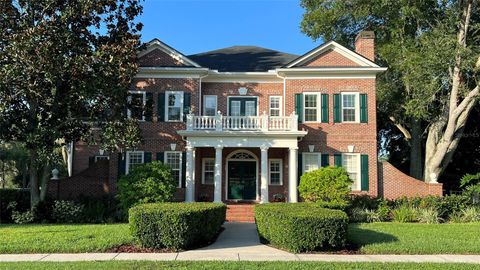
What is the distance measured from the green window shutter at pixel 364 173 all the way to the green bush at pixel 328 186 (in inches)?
101

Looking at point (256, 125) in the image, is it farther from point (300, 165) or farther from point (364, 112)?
point (364, 112)

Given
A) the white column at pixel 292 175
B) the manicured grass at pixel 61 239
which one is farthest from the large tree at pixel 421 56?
the manicured grass at pixel 61 239

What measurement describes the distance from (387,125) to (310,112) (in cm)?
1388

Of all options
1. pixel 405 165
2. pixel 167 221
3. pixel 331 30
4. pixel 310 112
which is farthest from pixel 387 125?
pixel 167 221

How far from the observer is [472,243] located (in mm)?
11555

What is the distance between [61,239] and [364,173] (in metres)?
14.2

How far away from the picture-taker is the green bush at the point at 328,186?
17.6 meters

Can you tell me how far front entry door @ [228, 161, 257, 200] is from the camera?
21.9 metres

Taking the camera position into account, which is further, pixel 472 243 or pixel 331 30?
pixel 331 30

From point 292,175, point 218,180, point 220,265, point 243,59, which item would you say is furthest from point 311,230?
point 243,59

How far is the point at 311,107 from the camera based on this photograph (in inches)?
835

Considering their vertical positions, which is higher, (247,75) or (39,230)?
(247,75)

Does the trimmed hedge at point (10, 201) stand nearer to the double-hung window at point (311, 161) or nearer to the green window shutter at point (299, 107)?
the double-hung window at point (311, 161)

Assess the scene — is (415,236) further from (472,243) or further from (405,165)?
(405,165)
